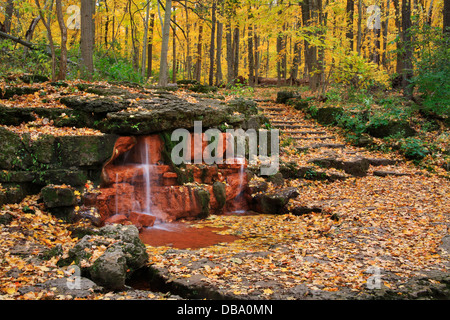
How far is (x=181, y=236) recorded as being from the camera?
7047mm

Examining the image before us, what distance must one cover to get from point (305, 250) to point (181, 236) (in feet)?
8.62

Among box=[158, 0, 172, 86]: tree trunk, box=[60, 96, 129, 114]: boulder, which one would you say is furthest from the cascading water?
box=[158, 0, 172, 86]: tree trunk

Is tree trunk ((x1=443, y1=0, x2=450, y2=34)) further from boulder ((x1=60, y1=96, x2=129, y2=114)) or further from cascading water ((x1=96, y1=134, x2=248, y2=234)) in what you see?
boulder ((x1=60, y1=96, x2=129, y2=114))

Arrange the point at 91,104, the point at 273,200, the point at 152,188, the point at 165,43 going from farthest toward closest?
the point at 165,43 < the point at 273,200 < the point at 152,188 < the point at 91,104

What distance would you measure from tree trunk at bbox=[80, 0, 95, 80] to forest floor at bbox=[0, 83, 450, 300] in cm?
552

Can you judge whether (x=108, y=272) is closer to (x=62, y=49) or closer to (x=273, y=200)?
(x=273, y=200)

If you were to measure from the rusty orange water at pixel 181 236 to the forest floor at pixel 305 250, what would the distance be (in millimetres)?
246

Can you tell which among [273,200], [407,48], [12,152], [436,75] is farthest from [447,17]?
[12,152]

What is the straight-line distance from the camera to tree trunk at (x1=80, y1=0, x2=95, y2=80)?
10.4 m
